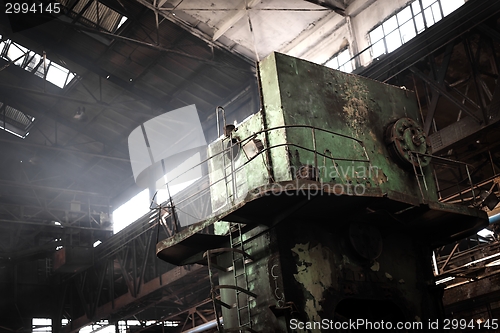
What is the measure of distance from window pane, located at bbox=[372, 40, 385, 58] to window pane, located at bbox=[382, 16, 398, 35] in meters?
0.38

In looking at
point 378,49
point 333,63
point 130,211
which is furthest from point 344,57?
point 130,211

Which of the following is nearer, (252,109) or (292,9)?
(292,9)

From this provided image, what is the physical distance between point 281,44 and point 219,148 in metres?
11.4

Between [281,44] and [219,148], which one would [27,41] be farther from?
[219,148]

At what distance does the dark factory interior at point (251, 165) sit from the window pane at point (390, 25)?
0.13 feet

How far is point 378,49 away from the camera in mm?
19016

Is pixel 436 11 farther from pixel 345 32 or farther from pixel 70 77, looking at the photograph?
pixel 70 77

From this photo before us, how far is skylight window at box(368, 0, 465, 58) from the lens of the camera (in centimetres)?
1722

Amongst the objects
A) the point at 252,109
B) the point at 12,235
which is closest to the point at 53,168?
the point at 12,235

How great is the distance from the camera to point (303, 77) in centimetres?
1002

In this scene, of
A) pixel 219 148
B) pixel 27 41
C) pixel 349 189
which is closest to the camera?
pixel 349 189

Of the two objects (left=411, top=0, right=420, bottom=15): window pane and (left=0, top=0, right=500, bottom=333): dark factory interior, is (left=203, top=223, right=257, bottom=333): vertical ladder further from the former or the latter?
(left=411, top=0, right=420, bottom=15): window pane

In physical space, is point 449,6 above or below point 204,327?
above

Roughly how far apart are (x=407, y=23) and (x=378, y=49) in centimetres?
123
